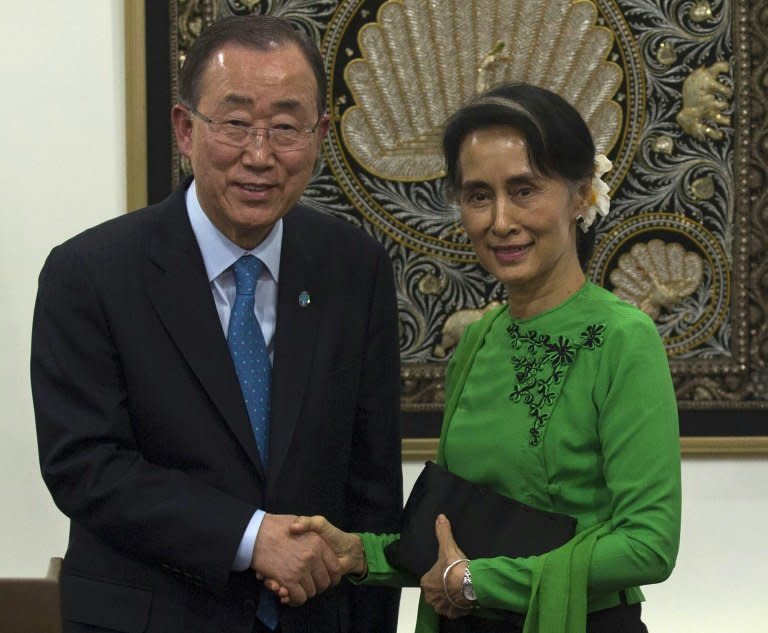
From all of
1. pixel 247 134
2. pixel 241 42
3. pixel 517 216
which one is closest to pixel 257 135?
pixel 247 134

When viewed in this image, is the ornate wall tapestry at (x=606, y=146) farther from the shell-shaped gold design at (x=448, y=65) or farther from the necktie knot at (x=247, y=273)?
the necktie knot at (x=247, y=273)

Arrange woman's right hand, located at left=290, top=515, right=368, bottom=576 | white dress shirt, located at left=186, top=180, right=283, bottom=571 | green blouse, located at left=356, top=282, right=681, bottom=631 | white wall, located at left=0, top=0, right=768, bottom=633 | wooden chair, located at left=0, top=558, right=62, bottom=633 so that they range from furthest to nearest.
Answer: white wall, located at left=0, top=0, right=768, bottom=633
wooden chair, located at left=0, top=558, right=62, bottom=633
white dress shirt, located at left=186, top=180, right=283, bottom=571
woman's right hand, located at left=290, top=515, right=368, bottom=576
green blouse, located at left=356, top=282, right=681, bottom=631

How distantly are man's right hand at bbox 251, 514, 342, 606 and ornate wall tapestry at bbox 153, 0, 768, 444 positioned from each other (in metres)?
1.28

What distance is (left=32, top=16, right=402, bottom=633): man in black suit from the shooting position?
1.86 m

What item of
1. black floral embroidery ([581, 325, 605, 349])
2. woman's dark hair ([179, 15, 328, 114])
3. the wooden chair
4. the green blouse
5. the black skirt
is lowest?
the wooden chair

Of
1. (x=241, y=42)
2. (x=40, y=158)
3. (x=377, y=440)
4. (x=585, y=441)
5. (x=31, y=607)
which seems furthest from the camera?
(x=40, y=158)

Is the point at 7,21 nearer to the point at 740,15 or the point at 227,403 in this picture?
the point at 227,403

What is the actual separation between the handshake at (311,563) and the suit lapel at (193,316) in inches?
4.2

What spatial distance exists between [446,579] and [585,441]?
11.5 inches

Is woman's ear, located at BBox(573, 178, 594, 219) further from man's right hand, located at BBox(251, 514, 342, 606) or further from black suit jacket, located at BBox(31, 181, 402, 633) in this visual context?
man's right hand, located at BBox(251, 514, 342, 606)

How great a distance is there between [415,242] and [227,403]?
1.32 meters

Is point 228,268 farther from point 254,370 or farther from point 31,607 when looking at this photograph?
point 31,607

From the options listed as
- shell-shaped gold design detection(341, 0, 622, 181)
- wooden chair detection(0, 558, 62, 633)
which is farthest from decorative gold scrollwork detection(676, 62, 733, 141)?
wooden chair detection(0, 558, 62, 633)

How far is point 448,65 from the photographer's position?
10.2ft
